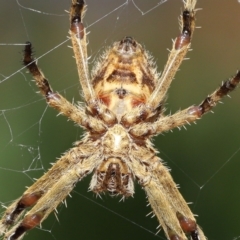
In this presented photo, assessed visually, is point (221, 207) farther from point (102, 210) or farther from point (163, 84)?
point (163, 84)

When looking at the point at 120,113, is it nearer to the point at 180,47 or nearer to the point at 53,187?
the point at 180,47

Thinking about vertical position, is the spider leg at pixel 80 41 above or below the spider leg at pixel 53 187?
above

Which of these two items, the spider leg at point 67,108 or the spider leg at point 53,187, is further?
the spider leg at point 53,187

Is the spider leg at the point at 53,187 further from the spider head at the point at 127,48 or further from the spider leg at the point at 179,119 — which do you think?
the spider head at the point at 127,48

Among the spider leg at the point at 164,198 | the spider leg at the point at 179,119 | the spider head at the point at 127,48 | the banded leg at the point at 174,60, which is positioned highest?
the spider head at the point at 127,48

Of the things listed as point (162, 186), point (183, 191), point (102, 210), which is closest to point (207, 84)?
point (183, 191)

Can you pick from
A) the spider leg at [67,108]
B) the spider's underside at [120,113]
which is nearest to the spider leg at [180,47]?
the spider's underside at [120,113]
